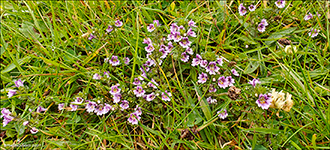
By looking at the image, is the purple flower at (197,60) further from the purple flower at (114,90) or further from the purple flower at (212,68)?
the purple flower at (114,90)

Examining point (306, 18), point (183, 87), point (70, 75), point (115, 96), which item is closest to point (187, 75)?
point (183, 87)

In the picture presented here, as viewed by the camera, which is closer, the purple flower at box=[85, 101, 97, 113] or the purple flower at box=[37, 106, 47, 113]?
the purple flower at box=[85, 101, 97, 113]

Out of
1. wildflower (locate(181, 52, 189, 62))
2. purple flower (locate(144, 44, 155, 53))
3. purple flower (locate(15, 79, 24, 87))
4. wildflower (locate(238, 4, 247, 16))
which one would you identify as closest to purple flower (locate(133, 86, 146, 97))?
purple flower (locate(144, 44, 155, 53))

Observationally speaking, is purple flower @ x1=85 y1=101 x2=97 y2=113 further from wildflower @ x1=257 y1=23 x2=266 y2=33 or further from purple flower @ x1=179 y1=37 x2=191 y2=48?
wildflower @ x1=257 y1=23 x2=266 y2=33

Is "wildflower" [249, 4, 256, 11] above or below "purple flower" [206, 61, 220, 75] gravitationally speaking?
above

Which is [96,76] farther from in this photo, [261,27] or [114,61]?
[261,27]

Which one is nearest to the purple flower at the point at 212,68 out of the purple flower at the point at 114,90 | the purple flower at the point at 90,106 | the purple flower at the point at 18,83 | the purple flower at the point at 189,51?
the purple flower at the point at 189,51

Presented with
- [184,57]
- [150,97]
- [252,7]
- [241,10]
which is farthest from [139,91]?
[252,7]
